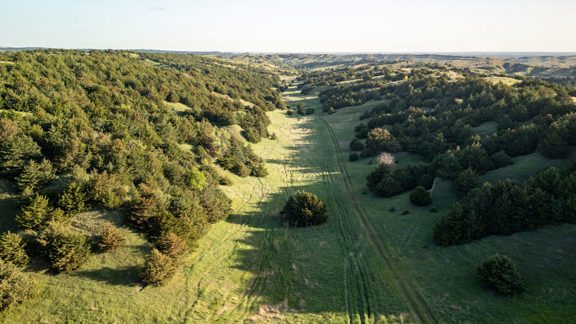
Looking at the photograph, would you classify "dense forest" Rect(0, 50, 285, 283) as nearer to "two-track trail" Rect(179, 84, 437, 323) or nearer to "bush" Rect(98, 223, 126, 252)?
"bush" Rect(98, 223, 126, 252)

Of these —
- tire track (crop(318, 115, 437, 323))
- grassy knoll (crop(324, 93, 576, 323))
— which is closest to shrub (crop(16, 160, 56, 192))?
tire track (crop(318, 115, 437, 323))

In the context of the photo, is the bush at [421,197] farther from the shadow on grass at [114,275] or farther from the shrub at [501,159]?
the shadow on grass at [114,275]

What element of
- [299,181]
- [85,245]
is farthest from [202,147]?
[85,245]

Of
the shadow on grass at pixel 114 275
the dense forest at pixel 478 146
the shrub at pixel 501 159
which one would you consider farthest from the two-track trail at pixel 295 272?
the shrub at pixel 501 159

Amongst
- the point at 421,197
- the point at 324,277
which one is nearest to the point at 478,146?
the point at 421,197

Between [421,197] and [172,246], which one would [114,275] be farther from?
[421,197]


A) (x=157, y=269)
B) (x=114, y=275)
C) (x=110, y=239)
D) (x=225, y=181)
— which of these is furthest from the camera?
(x=225, y=181)

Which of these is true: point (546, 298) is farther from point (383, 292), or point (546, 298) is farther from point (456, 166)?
point (456, 166)
